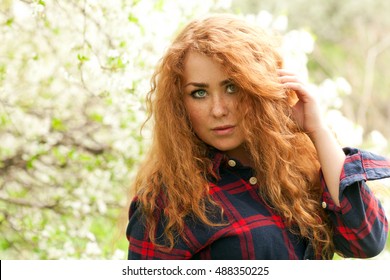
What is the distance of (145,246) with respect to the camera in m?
1.97

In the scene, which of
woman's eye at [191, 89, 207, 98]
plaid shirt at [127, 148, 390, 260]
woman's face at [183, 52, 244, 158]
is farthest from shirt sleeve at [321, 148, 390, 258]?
woman's eye at [191, 89, 207, 98]

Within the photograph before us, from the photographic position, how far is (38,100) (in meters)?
3.57

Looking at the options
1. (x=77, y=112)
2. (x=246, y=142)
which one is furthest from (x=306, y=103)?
(x=77, y=112)

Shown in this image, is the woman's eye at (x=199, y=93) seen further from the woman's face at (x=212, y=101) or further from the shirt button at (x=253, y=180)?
the shirt button at (x=253, y=180)

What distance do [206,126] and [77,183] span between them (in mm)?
1777

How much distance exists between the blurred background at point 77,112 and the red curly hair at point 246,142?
80 cm

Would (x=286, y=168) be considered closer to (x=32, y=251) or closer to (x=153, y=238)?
(x=153, y=238)

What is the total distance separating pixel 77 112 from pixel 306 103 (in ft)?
6.52

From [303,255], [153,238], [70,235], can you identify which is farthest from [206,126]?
[70,235]

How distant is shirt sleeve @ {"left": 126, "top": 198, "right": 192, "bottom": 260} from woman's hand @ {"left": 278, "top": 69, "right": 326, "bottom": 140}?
0.57 m

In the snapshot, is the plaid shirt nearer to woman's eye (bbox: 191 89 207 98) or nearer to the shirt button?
the shirt button

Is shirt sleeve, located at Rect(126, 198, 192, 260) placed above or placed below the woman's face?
below

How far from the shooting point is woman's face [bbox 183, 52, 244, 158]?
6.40 feet

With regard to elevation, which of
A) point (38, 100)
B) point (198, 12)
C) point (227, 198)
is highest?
point (198, 12)
